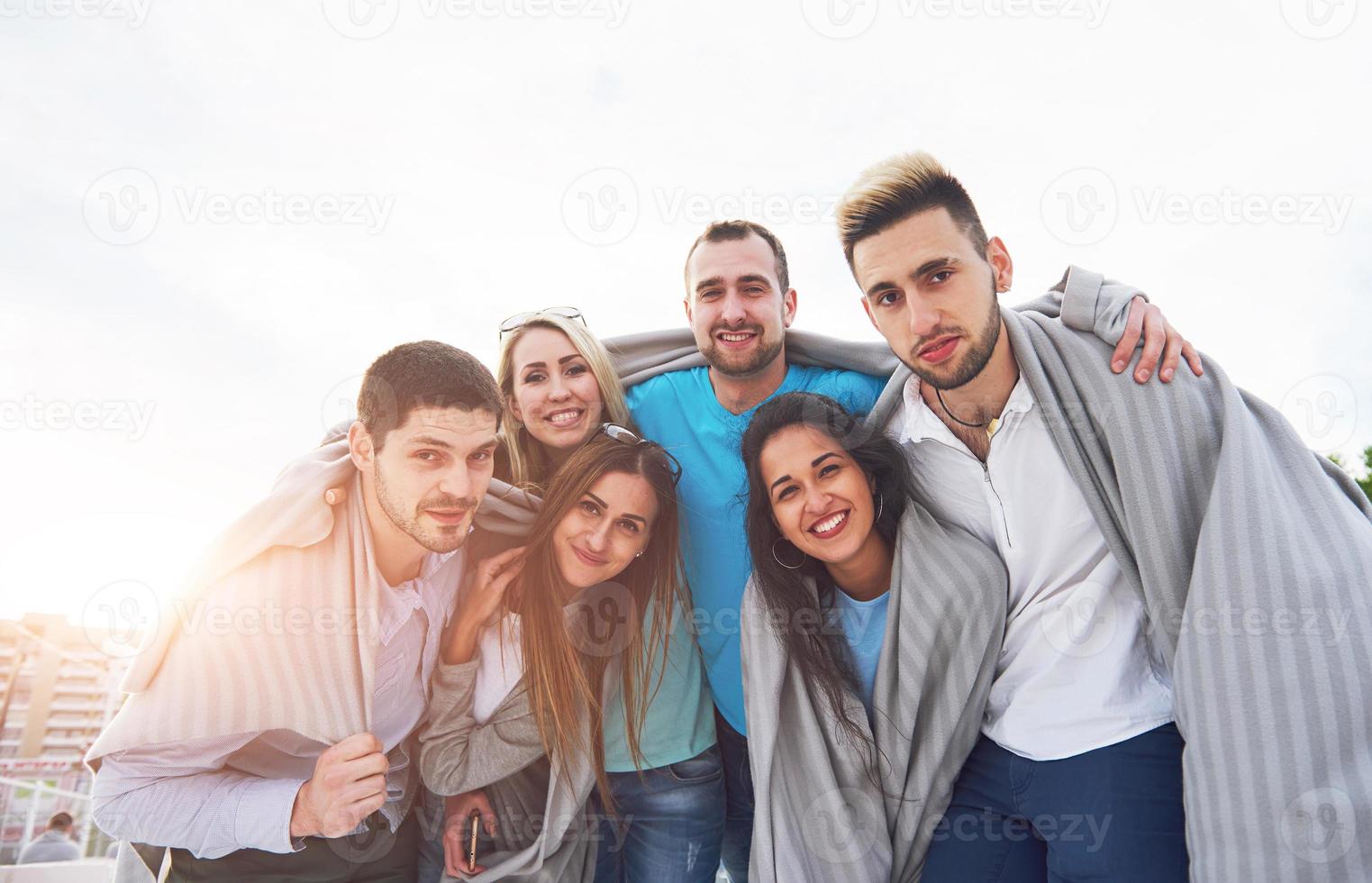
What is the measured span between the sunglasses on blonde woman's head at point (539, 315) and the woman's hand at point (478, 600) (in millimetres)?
1169

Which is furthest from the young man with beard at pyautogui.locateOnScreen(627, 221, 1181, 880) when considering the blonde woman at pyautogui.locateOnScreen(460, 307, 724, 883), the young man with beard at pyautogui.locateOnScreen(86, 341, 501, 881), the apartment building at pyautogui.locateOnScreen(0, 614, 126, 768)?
the apartment building at pyautogui.locateOnScreen(0, 614, 126, 768)

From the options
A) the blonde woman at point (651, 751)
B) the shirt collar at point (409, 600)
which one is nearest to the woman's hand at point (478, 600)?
the shirt collar at point (409, 600)

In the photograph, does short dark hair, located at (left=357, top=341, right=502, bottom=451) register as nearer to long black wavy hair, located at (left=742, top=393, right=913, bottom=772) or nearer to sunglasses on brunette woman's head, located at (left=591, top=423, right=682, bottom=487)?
sunglasses on brunette woman's head, located at (left=591, top=423, right=682, bottom=487)

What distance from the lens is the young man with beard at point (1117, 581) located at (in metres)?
2.01

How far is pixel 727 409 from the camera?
3.36 m

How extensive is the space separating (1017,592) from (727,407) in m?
1.45

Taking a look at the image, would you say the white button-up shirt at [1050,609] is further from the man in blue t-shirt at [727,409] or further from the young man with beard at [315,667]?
the young man with beard at [315,667]

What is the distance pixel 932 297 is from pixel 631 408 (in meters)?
1.53

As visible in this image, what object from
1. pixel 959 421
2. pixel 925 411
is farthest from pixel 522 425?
pixel 959 421

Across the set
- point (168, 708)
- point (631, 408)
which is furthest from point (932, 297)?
point (168, 708)

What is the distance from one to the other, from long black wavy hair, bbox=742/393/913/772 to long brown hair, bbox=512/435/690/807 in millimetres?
427

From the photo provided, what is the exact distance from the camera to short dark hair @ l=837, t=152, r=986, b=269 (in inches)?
104

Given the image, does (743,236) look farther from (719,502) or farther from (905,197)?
(719,502)

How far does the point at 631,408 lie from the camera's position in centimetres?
354
